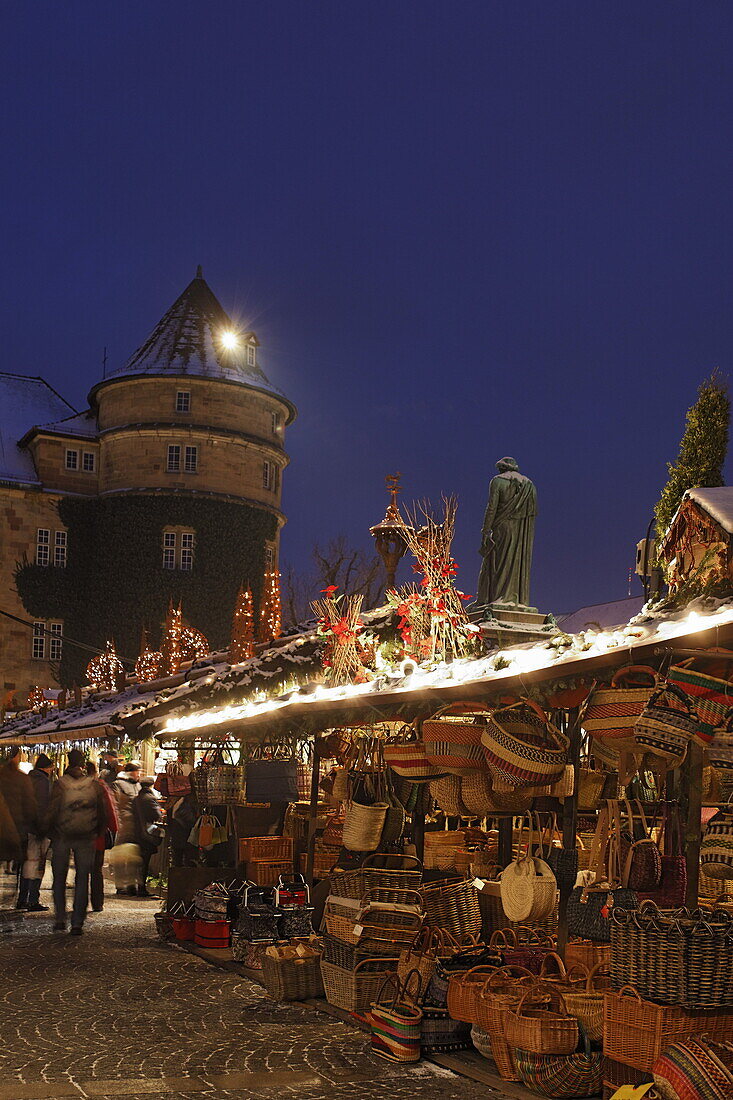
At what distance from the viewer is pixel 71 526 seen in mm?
41406

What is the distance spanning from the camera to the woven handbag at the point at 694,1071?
433cm

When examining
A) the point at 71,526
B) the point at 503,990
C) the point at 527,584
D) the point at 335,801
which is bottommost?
the point at 503,990

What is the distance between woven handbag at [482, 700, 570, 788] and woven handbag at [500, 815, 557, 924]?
1.40 ft

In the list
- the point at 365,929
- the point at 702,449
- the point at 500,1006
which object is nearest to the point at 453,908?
the point at 365,929

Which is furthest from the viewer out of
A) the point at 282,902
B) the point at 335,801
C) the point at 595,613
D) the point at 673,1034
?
the point at 595,613

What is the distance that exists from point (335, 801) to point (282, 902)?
1.73m

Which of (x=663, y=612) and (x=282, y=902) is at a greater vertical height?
(x=663, y=612)

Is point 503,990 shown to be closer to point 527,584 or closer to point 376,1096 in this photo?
point 376,1096

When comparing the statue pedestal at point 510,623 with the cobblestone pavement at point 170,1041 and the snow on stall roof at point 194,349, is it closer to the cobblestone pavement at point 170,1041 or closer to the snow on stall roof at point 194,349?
the cobblestone pavement at point 170,1041

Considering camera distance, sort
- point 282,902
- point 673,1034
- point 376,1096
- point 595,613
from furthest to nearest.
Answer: point 595,613 → point 282,902 → point 376,1096 → point 673,1034

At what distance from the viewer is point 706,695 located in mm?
4852

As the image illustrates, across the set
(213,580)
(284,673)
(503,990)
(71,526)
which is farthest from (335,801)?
(71,526)

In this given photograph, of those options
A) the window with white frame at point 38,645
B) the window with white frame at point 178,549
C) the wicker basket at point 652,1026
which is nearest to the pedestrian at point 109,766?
the wicker basket at point 652,1026

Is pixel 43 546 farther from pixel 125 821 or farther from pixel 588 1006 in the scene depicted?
pixel 588 1006
